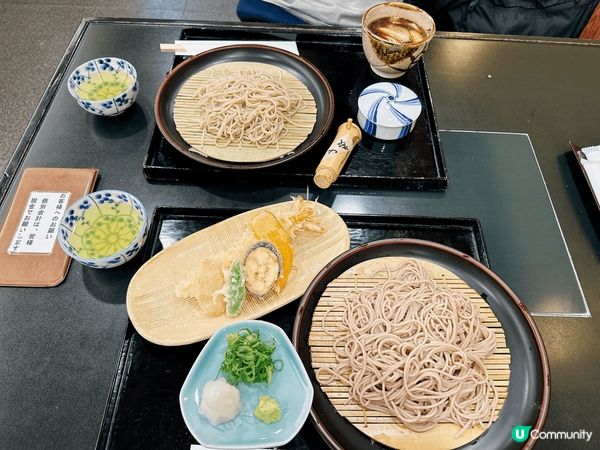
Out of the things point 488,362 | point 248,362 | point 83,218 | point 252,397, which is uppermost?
point 83,218

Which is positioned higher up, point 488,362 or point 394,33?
point 394,33

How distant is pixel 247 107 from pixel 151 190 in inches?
26.1

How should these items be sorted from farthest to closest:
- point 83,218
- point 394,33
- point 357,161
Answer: point 394,33
point 357,161
point 83,218

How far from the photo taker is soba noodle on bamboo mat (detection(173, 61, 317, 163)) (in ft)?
7.22

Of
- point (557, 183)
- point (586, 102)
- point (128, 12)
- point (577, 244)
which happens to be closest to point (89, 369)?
point (577, 244)

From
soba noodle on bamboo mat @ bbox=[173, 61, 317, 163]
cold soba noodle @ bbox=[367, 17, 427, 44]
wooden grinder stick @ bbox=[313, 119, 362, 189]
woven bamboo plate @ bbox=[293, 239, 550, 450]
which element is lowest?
woven bamboo plate @ bbox=[293, 239, 550, 450]

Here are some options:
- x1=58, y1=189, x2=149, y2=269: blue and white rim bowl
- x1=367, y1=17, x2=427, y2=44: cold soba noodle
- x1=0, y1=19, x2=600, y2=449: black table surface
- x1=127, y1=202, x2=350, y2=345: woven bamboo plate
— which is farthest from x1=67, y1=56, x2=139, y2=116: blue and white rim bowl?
x1=367, y1=17, x2=427, y2=44: cold soba noodle

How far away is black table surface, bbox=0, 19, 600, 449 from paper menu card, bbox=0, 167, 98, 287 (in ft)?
0.18

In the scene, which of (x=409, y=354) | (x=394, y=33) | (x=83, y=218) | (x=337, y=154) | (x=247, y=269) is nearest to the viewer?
(x=409, y=354)

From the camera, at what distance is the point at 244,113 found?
2279 mm

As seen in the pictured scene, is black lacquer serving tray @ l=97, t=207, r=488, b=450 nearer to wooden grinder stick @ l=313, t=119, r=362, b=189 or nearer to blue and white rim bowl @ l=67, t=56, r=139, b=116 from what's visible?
wooden grinder stick @ l=313, t=119, r=362, b=189

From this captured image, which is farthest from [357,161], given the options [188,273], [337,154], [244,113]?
[188,273]

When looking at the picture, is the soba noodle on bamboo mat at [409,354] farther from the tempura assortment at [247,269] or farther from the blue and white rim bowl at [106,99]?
the blue and white rim bowl at [106,99]

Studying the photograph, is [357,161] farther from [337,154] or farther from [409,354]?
[409,354]
